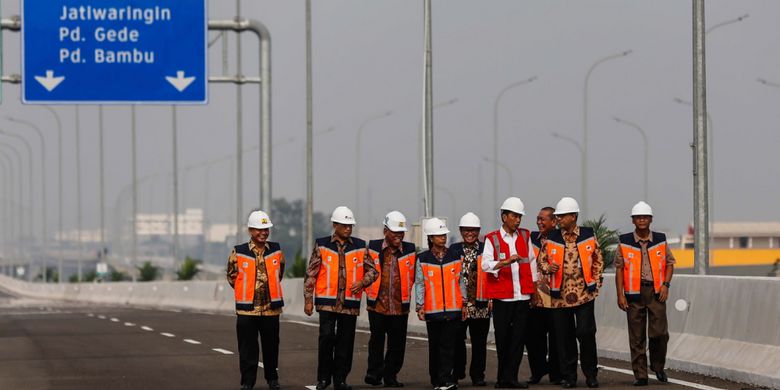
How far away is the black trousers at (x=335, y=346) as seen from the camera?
53.7 feet

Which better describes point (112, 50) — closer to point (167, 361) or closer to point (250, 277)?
point (167, 361)

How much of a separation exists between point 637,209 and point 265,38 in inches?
717

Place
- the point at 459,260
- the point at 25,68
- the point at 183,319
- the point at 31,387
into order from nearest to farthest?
1. the point at 459,260
2. the point at 31,387
3. the point at 25,68
4. the point at 183,319

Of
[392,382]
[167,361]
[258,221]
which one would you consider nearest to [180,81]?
[167,361]

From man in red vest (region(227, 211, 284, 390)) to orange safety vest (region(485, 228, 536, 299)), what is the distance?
2.07m

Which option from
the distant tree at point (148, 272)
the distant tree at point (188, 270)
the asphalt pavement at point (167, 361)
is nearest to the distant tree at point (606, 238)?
the asphalt pavement at point (167, 361)

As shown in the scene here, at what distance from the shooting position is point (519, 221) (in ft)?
53.8

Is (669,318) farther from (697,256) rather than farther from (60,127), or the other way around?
(60,127)

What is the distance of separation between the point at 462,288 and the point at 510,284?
468 mm

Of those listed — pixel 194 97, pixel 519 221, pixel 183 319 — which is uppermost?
pixel 194 97

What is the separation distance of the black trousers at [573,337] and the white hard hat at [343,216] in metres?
2.19

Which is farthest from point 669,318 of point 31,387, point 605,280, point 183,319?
point 183,319

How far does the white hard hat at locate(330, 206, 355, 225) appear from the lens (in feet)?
53.6

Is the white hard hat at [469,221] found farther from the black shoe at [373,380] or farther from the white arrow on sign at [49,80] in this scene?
the white arrow on sign at [49,80]
